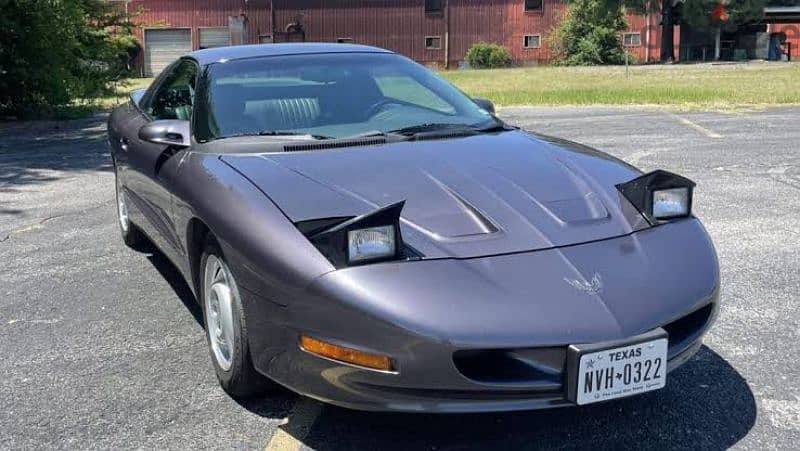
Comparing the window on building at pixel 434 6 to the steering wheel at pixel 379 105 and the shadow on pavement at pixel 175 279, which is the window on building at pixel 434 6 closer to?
the shadow on pavement at pixel 175 279

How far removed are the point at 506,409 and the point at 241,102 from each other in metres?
2.16

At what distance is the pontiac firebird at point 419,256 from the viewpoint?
2.46m

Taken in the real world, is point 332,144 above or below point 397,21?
below

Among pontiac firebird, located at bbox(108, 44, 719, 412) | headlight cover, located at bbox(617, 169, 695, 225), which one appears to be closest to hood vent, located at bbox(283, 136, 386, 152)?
pontiac firebird, located at bbox(108, 44, 719, 412)

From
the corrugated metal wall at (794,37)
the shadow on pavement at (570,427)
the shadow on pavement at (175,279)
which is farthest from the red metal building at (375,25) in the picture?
the shadow on pavement at (570,427)

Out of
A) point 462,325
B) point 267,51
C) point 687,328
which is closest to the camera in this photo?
point 462,325

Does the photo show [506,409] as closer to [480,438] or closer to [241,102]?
[480,438]

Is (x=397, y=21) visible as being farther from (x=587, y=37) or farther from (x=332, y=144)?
(x=332, y=144)

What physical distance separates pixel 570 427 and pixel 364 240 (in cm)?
107

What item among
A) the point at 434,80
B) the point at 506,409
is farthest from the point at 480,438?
the point at 434,80

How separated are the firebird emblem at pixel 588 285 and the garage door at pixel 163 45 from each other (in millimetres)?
44295

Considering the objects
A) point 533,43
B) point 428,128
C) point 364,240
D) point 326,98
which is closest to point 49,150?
point 326,98

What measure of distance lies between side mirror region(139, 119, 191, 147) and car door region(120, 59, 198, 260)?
0.05 metres

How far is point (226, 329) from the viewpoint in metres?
3.11
